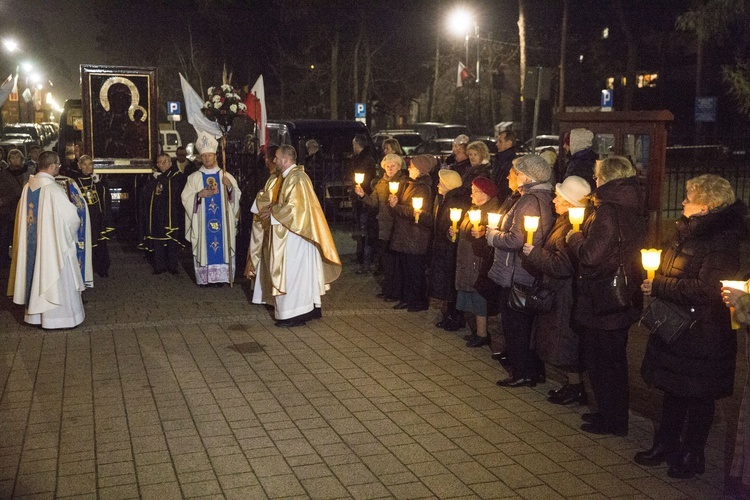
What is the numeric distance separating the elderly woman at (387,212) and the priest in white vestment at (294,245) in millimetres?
1326

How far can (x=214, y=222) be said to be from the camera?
12484mm

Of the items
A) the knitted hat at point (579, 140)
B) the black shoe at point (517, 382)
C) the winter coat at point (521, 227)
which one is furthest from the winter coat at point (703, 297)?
the knitted hat at point (579, 140)

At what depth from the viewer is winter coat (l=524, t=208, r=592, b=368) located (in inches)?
261

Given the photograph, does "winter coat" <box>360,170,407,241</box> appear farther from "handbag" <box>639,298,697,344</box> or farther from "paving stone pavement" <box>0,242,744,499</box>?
"handbag" <box>639,298,697,344</box>

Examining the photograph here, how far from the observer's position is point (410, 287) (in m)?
10.5

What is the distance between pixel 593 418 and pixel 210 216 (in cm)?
726

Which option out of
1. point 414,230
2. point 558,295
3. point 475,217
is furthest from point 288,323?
point 558,295

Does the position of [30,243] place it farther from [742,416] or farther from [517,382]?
[742,416]

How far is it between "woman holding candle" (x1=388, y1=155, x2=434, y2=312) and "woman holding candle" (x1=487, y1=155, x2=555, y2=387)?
7.82ft

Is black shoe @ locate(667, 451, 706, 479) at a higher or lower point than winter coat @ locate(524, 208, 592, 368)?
lower

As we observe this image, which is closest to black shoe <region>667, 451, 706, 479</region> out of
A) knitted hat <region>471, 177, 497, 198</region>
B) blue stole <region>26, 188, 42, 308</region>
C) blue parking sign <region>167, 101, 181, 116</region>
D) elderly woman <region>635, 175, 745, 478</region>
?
elderly woman <region>635, 175, 745, 478</region>

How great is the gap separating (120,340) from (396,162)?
3.77 meters

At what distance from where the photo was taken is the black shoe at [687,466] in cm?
556

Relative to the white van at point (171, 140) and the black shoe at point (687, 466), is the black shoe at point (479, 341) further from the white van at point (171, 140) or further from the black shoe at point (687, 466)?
the white van at point (171, 140)
